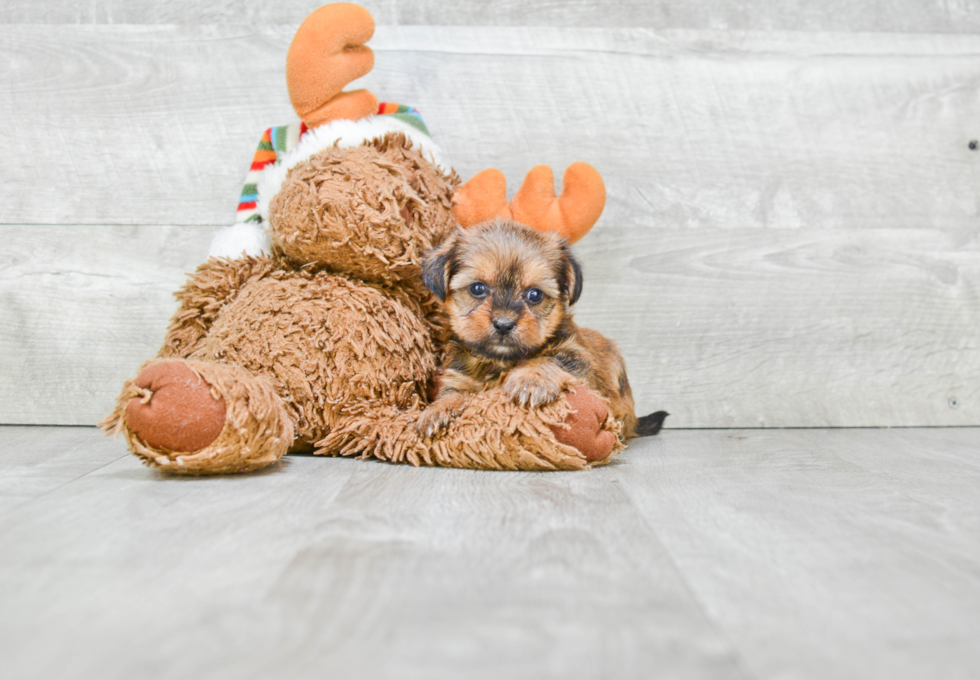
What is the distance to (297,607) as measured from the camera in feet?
2.53

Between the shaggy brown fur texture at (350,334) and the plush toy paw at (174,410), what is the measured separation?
1.7 inches

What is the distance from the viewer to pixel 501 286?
5.14ft

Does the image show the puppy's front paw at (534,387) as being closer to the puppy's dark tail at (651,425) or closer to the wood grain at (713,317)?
the puppy's dark tail at (651,425)

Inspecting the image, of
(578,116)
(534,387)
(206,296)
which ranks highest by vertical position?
(578,116)

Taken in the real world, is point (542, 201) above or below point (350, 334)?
above

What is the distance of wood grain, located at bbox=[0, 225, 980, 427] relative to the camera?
85.7 inches

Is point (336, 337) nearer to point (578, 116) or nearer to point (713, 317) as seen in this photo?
point (578, 116)

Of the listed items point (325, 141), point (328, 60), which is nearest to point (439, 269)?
point (325, 141)

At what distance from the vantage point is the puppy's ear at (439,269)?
1604 millimetres

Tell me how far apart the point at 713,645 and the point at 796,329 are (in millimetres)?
1749

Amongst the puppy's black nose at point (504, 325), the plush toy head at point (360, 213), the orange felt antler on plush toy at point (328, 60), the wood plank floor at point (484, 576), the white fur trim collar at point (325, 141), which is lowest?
the wood plank floor at point (484, 576)

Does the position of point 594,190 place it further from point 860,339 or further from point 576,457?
point 860,339

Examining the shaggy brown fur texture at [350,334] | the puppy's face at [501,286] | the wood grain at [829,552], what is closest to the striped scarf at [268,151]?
the shaggy brown fur texture at [350,334]

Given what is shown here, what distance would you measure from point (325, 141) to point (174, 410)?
0.76m
